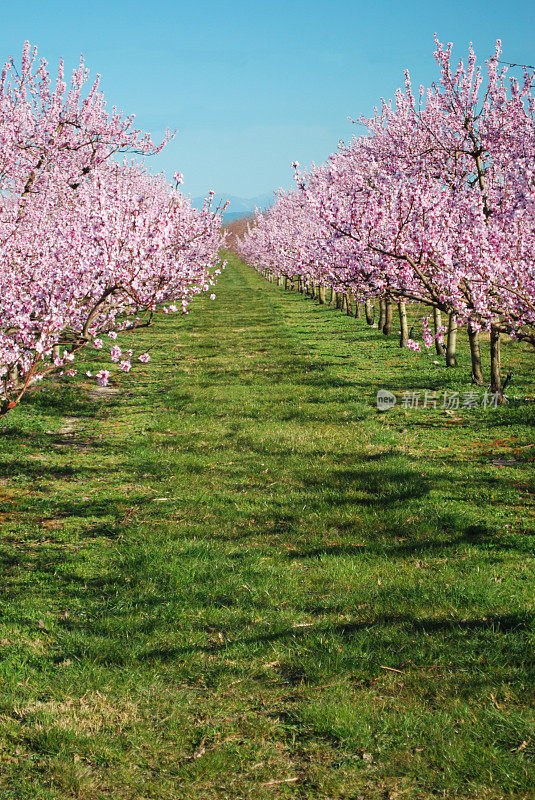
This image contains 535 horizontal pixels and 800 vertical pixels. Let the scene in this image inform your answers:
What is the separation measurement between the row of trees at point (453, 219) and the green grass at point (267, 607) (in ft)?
8.39

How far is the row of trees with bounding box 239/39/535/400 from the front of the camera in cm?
1129

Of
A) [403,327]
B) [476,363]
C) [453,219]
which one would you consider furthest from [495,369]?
[403,327]

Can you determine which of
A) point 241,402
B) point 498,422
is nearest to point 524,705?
point 498,422

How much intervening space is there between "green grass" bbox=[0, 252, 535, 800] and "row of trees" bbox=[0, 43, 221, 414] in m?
1.99

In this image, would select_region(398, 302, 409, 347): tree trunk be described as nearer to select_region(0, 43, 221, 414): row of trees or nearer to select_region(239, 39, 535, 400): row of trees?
select_region(239, 39, 535, 400): row of trees

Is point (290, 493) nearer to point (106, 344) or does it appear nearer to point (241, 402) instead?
point (241, 402)

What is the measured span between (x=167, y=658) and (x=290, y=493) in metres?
4.12

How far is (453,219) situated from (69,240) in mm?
7855

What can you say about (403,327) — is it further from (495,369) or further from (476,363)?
(495,369)

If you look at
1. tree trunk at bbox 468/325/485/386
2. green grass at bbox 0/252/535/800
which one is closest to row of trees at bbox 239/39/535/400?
tree trunk at bbox 468/325/485/386

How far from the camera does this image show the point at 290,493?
30.6 feet

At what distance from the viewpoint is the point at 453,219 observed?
43.6ft

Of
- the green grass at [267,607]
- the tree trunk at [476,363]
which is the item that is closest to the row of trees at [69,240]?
the green grass at [267,607]

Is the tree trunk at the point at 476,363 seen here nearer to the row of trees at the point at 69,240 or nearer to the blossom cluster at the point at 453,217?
the blossom cluster at the point at 453,217
